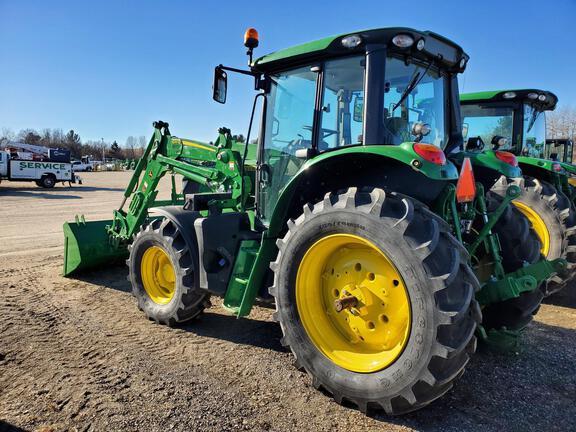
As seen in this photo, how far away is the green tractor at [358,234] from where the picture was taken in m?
2.49

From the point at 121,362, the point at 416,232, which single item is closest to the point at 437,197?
the point at 416,232

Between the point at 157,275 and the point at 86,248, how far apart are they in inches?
71.7

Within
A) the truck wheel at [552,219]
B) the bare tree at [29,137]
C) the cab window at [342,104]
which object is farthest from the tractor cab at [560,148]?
the bare tree at [29,137]

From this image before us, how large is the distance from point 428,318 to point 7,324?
401 cm

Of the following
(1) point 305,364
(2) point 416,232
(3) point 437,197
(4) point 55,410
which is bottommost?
(4) point 55,410

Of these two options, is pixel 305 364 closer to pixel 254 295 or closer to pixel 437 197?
pixel 254 295

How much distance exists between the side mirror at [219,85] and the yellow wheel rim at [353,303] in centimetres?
179

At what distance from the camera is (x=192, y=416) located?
2691mm

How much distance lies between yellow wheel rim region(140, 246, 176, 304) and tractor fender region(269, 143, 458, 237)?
1642 mm

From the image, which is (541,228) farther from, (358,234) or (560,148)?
(560,148)

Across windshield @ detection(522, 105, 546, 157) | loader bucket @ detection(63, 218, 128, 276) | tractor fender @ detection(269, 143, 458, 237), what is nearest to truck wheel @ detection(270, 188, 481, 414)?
tractor fender @ detection(269, 143, 458, 237)

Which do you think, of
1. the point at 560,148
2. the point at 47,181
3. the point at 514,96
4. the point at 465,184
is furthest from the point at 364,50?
the point at 47,181

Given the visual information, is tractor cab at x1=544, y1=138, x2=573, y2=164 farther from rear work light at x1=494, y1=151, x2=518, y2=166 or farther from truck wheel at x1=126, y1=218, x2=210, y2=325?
truck wheel at x1=126, y1=218, x2=210, y2=325

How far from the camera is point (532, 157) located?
745 centimetres
